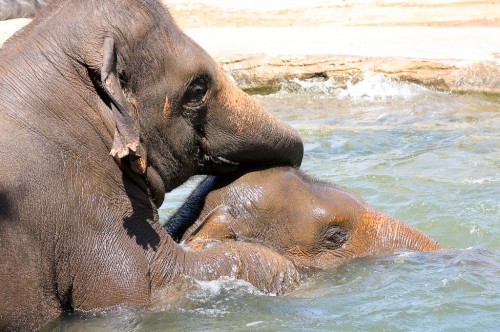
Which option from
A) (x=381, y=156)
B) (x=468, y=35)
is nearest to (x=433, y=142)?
(x=381, y=156)

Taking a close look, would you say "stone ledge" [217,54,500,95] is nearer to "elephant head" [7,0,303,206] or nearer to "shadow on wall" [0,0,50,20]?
"shadow on wall" [0,0,50,20]

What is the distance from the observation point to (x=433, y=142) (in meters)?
10.8

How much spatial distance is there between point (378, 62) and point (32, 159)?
389 inches

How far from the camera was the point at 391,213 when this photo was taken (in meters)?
8.07

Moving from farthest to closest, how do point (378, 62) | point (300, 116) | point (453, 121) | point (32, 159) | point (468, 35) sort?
1. point (468, 35)
2. point (378, 62)
3. point (300, 116)
4. point (453, 121)
5. point (32, 159)

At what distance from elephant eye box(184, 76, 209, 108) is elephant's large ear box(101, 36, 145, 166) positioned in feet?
1.62

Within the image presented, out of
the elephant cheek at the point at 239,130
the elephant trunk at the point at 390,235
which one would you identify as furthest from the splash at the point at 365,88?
the elephant cheek at the point at 239,130

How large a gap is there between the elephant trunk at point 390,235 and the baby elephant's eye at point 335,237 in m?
0.16

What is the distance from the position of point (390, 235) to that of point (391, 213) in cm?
219

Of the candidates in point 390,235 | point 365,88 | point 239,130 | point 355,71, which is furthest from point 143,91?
point 355,71

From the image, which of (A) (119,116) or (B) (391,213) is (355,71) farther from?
(A) (119,116)

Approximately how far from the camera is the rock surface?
13.8 metres

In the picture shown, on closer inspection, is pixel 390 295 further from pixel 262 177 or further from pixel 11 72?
pixel 11 72

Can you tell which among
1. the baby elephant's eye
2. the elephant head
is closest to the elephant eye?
the elephant head
